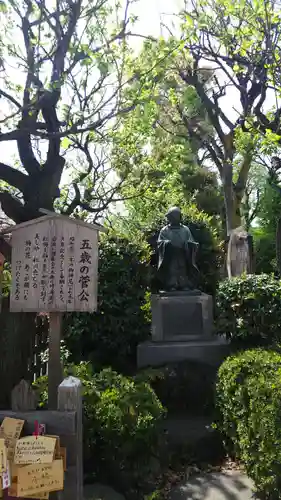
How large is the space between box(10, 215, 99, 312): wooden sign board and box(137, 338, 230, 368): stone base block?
3357 millimetres

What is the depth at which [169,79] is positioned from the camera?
50.8ft

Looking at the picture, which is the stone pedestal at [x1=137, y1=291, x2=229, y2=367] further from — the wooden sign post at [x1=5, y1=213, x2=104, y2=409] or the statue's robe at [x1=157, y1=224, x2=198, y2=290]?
the wooden sign post at [x1=5, y1=213, x2=104, y2=409]

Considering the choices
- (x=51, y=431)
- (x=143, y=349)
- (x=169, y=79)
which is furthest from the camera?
(x=169, y=79)

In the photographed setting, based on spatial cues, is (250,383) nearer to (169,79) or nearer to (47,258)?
(47,258)

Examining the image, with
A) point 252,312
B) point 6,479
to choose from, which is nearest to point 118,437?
point 6,479

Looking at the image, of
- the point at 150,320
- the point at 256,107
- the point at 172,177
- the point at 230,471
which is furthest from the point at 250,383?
the point at 172,177

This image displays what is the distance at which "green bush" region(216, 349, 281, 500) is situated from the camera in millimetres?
3365

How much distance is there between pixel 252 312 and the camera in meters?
6.38

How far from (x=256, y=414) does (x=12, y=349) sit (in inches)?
106

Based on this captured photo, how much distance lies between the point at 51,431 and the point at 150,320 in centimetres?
509

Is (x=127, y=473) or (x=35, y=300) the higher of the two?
(x=35, y=300)

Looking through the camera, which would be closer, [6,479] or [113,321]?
[6,479]

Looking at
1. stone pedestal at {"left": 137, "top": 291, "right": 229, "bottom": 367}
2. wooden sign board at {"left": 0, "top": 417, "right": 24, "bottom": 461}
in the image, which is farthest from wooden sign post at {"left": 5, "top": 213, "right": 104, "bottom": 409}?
stone pedestal at {"left": 137, "top": 291, "right": 229, "bottom": 367}

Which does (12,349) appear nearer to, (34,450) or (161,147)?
(34,450)
